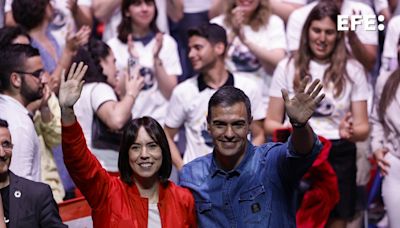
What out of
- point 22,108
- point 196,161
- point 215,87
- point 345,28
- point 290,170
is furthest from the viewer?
point 215,87

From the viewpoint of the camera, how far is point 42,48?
6.91 meters

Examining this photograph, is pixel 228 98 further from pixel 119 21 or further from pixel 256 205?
pixel 119 21

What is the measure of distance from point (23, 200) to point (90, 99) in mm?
1576

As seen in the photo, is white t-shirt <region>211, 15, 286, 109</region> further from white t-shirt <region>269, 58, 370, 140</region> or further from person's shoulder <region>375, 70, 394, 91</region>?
person's shoulder <region>375, 70, 394, 91</region>

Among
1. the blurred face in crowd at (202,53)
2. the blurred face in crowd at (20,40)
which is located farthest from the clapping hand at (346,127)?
the blurred face in crowd at (20,40)

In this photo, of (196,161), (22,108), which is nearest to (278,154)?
(196,161)

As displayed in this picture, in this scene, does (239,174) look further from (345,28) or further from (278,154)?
(345,28)

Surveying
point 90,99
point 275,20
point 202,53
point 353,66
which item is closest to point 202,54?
point 202,53

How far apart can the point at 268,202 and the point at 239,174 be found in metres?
0.18

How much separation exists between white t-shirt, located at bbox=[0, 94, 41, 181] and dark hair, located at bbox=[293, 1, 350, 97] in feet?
5.90

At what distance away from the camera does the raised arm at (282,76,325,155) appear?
4402mm

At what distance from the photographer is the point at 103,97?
637cm

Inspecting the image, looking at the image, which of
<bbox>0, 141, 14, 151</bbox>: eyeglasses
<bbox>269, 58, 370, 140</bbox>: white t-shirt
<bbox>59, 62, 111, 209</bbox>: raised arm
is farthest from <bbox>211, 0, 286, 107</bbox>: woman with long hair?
<bbox>59, 62, 111, 209</bbox>: raised arm

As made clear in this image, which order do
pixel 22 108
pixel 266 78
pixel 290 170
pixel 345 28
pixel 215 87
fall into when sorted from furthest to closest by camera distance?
pixel 266 78, pixel 215 87, pixel 345 28, pixel 22 108, pixel 290 170
